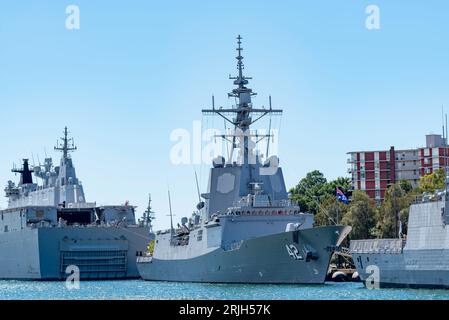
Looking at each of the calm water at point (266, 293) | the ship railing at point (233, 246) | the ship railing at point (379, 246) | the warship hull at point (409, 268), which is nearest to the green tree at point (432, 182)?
the ship railing at point (379, 246)

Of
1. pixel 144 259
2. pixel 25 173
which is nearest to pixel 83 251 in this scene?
pixel 144 259

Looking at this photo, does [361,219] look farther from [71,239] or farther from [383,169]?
[383,169]

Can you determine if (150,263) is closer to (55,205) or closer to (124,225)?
(124,225)

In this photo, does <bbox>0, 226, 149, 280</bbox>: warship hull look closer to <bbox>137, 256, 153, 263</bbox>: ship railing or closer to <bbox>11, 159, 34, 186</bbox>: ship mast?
<bbox>137, 256, 153, 263</bbox>: ship railing

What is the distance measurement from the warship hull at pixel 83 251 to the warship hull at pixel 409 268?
89.4 ft

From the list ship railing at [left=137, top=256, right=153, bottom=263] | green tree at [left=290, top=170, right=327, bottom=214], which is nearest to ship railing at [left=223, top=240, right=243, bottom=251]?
ship railing at [left=137, top=256, right=153, bottom=263]

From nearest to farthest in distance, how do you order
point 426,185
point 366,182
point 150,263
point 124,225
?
point 150,263 < point 124,225 < point 426,185 < point 366,182

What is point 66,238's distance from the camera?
81.9 metres

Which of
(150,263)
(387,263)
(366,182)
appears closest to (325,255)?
(387,263)

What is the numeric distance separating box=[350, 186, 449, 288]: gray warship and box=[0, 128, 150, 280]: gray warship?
1102 inches

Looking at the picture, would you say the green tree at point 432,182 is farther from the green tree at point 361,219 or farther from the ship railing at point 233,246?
the ship railing at point 233,246

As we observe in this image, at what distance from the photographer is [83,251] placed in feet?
269

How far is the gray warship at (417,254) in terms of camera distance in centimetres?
5319

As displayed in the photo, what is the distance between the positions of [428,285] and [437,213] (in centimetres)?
365
